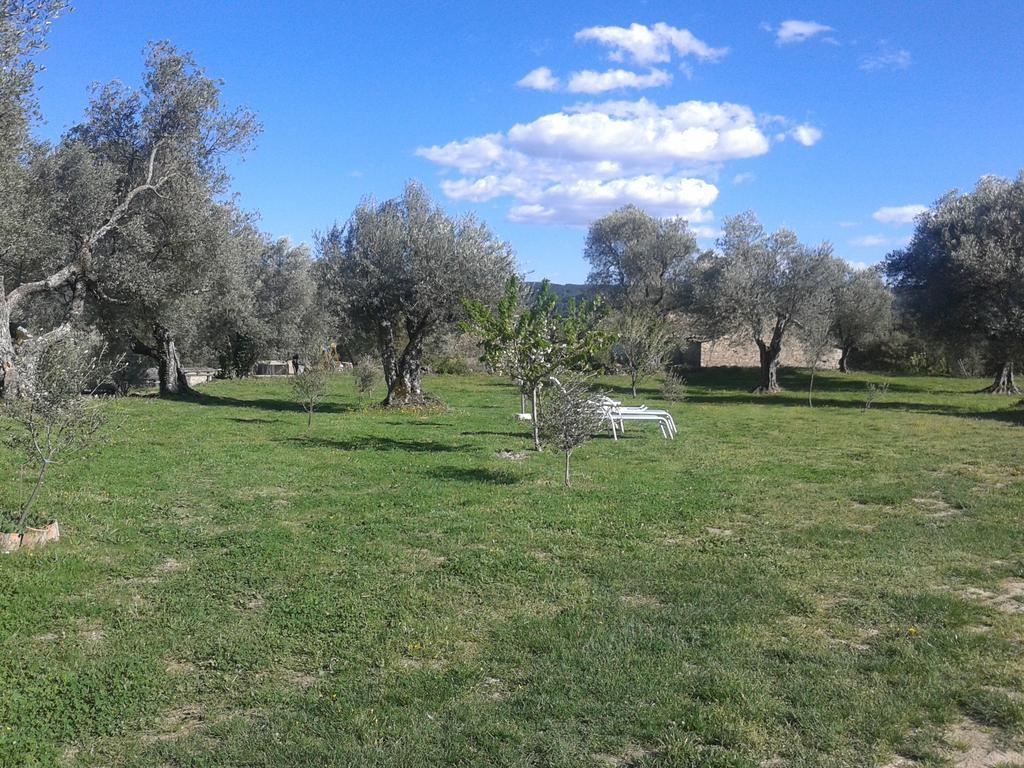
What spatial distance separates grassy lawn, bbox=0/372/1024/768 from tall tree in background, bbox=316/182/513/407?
35.2ft

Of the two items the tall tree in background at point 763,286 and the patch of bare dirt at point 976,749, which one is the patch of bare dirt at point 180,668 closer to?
the patch of bare dirt at point 976,749

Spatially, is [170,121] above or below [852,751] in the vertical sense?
above

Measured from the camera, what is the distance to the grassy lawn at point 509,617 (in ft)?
14.9

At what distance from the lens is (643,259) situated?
156 ft

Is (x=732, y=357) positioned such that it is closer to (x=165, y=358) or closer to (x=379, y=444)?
(x=165, y=358)

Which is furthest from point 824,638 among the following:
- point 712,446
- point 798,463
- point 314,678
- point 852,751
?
point 712,446

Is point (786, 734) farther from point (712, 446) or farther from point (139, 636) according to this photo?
point (712, 446)

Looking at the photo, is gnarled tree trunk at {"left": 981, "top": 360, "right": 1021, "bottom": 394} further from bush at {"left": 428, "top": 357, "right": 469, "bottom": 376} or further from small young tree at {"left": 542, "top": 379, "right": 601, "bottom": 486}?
small young tree at {"left": 542, "top": 379, "right": 601, "bottom": 486}

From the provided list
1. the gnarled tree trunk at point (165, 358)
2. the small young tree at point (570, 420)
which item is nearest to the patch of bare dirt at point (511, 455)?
the small young tree at point (570, 420)

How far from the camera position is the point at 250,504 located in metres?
10.5

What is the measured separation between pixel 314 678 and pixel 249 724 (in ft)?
2.28

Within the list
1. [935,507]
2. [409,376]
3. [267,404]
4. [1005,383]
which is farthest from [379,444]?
[1005,383]

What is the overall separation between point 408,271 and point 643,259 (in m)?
26.2

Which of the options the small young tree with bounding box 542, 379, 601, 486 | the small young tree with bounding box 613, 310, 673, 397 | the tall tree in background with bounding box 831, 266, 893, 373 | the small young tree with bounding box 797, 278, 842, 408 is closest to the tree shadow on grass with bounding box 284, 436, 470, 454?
the small young tree with bounding box 542, 379, 601, 486
